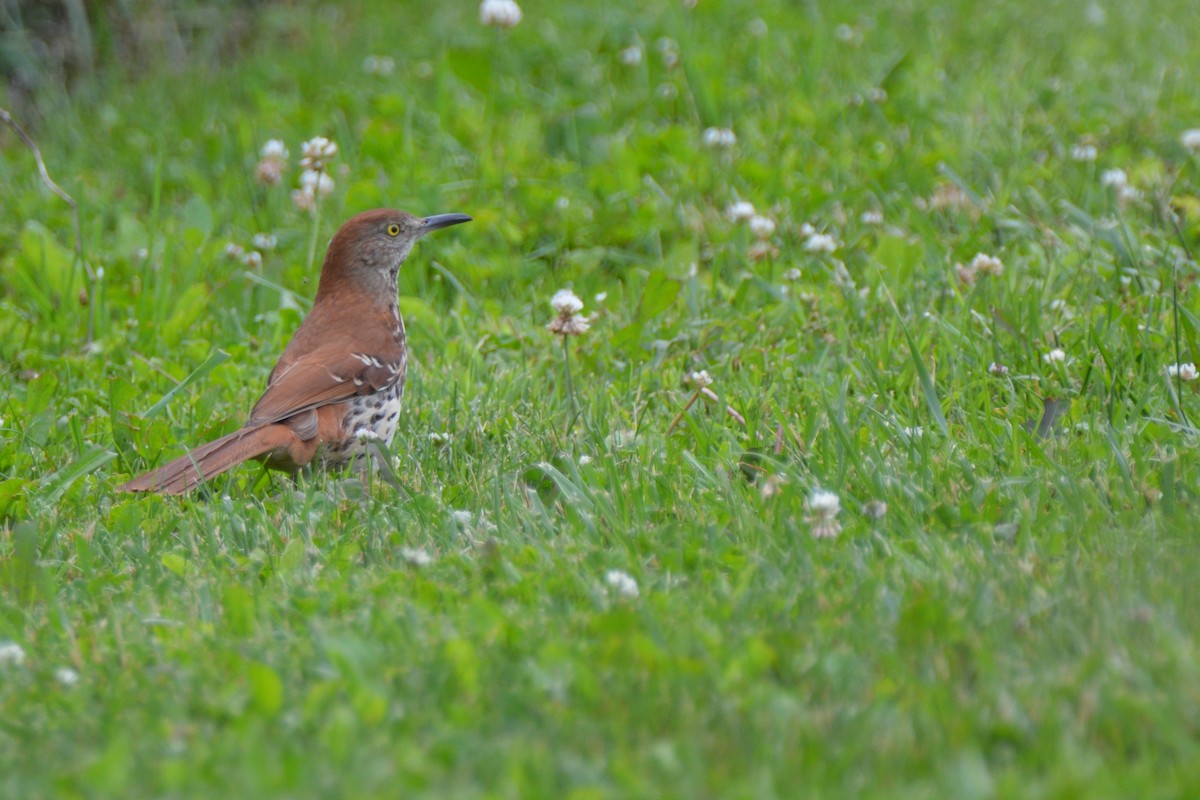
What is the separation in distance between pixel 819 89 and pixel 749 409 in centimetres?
353

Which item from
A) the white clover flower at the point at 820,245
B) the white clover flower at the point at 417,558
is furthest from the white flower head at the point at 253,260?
the white clover flower at the point at 417,558

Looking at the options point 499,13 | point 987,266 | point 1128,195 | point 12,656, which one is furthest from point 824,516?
point 499,13

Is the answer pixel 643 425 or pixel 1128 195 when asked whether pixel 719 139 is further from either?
pixel 643 425

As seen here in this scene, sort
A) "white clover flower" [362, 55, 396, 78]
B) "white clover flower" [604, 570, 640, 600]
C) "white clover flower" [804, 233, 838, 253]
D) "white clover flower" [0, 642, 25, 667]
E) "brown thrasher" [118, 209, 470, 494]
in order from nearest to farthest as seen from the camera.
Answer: "white clover flower" [0, 642, 25, 667] → "white clover flower" [604, 570, 640, 600] → "brown thrasher" [118, 209, 470, 494] → "white clover flower" [804, 233, 838, 253] → "white clover flower" [362, 55, 396, 78]

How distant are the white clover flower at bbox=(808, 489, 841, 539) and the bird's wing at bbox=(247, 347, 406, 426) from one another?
6.05 feet

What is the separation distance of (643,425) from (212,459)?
4.25ft

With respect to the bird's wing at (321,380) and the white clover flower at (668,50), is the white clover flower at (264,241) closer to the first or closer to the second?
the bird's wing at (321,380)

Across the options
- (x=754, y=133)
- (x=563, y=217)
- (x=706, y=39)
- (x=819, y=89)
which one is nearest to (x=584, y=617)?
(x=563, y=217)

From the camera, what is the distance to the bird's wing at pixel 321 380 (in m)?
4.54

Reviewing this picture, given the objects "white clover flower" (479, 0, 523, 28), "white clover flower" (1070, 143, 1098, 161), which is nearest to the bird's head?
"white clover flower" (479, 0, 523, 28)

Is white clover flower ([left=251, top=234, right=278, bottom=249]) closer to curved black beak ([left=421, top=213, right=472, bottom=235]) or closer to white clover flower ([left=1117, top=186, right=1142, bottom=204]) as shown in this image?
curved black beak ([left=421, top=213, right=472, bottom=235])

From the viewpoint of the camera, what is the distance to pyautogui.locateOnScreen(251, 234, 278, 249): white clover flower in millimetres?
6406

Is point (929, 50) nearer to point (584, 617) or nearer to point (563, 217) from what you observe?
point (563, 217)

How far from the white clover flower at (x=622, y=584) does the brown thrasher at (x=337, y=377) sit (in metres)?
1.48
